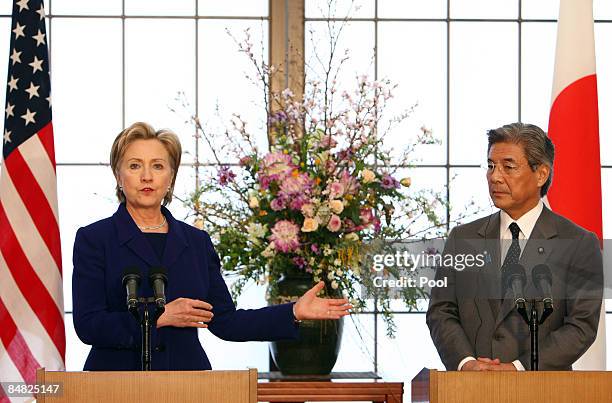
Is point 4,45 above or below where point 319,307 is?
Result: above

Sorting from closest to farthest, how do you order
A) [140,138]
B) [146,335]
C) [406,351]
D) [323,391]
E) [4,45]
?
[146,335] < [140,138] < [406,351] < [323,391] < [4,45]

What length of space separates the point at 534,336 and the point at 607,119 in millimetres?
2752

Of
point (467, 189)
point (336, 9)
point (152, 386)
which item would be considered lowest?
point (152, 386)

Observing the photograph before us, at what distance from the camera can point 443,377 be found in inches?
90.9

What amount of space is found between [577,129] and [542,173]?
1483mm

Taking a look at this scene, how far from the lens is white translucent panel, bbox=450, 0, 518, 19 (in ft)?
16.6

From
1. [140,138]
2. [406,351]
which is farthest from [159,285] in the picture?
[406,351]

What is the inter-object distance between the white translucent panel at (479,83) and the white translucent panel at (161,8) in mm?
1375

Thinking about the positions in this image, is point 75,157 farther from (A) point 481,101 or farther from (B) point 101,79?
(A) point 481,101

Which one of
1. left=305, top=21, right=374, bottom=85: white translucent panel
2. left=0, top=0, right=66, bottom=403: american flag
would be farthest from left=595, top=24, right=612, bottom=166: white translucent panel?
left=0, top=0, right=66, bottom=403: american flag

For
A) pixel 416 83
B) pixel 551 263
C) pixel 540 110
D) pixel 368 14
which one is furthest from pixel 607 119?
pixel 551 263

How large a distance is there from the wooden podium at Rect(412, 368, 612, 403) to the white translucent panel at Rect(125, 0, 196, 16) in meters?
3.16

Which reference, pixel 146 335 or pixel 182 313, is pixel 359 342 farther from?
pixel 146 335

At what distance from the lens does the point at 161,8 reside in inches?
197
